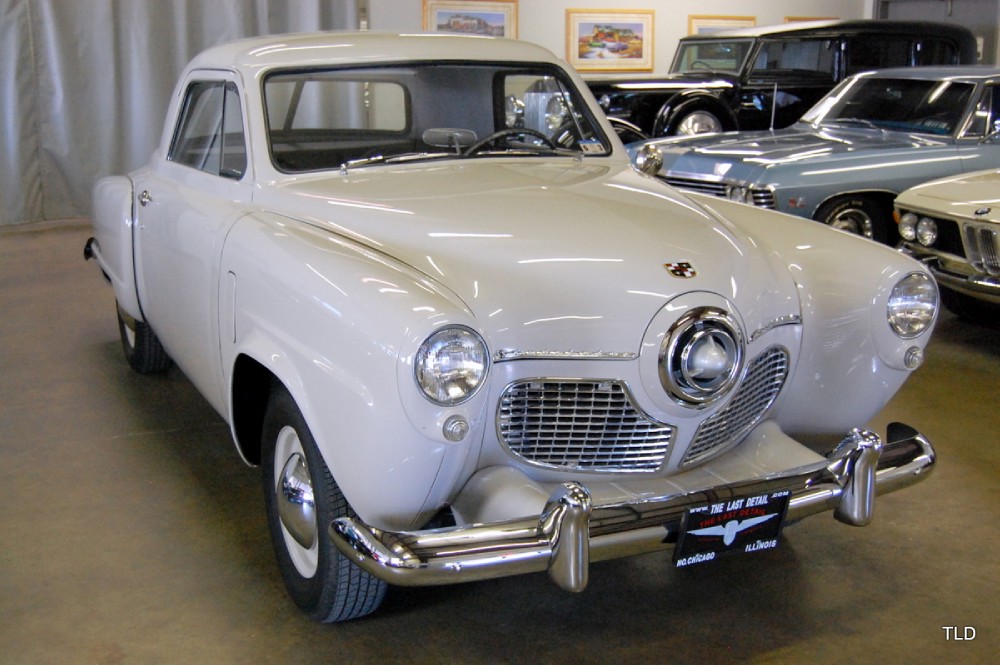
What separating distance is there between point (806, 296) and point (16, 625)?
2.25 meters

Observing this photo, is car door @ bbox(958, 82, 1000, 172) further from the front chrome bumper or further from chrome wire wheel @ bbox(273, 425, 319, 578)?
chrome wire wheel @ bbox(273, 425, 319, 578)

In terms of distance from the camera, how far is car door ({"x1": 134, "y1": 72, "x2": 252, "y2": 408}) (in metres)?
3.13

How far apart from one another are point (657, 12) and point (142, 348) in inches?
366

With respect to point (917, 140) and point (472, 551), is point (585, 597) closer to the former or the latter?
point (472, 551)

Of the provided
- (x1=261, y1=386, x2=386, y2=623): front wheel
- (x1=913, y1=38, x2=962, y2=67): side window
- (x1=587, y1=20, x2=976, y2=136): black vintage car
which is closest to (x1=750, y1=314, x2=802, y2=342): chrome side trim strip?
(x1=261, y1=386, x2=386, y2=623): front wheel

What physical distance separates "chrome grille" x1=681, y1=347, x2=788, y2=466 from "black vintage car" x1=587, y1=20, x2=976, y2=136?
277 inches

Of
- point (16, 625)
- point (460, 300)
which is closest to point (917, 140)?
point (460, 300)

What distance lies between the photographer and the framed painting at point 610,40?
39.4 ft

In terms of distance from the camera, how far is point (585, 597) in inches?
112

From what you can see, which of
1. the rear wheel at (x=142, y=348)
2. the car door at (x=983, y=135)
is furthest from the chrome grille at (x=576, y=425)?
the car door at (x=983, y=135)

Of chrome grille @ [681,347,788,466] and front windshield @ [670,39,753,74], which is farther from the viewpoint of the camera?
front windshield @ [670,39,753,74]

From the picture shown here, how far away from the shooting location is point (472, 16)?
37.8 feet

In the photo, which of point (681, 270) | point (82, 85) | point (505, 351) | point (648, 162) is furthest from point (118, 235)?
point (82, 85)

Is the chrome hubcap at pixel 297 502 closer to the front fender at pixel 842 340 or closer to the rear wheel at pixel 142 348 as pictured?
the front fender at pixel 842 340
